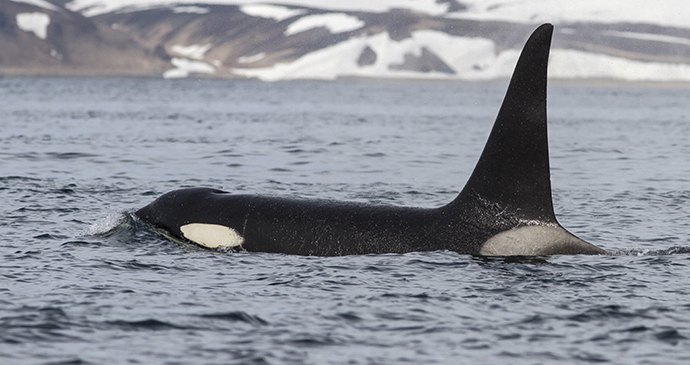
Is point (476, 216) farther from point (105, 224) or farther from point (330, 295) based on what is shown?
point (105, 224)

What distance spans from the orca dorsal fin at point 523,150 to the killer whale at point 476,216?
12 millimetres

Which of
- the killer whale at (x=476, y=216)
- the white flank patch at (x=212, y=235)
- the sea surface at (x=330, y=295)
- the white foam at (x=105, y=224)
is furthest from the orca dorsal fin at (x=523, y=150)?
the white foam at (x=105, y=224)

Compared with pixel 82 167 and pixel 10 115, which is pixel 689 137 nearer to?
pixel 82 167

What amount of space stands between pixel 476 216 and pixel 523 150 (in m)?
1.06

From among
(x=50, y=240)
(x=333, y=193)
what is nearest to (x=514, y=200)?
(x=50, y=240)

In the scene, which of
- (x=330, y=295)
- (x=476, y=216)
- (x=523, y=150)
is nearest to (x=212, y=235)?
(x=330, y=295)

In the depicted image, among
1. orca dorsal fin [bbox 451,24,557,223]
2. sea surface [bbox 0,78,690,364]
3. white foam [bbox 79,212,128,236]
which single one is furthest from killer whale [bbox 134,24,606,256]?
white foam [bbox 79,212,128,236]

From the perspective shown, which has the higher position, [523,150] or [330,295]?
[523,150]

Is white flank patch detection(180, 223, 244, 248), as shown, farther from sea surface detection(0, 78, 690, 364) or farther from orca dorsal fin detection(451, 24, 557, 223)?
orca dorsal fin detection(451, 24, 557, 223)

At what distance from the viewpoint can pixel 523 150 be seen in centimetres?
1102

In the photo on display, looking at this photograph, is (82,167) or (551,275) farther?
(82,167)

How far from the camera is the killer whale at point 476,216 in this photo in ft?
35.8

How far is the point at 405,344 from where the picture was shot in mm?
8305

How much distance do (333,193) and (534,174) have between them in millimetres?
9151
